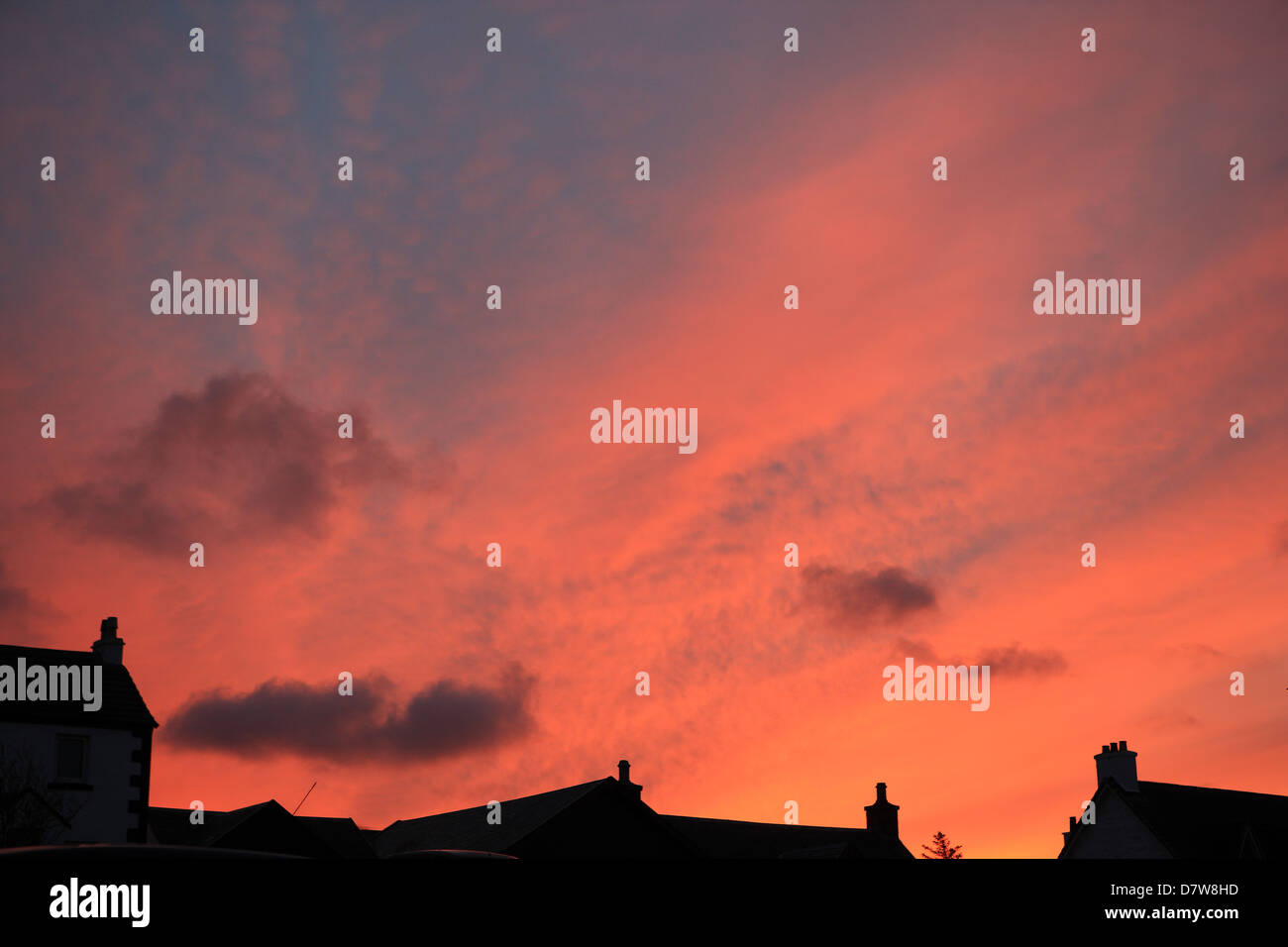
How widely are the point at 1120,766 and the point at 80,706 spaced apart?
4317 cm

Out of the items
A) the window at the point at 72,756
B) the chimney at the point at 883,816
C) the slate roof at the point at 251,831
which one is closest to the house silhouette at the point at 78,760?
the window at the point at 72,756

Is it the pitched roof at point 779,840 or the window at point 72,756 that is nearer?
the window at point 72,756

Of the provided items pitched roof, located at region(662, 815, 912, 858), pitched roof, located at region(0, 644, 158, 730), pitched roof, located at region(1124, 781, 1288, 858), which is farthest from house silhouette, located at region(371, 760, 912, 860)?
pitched roof, located at region(1124, 781, 1288, 858)

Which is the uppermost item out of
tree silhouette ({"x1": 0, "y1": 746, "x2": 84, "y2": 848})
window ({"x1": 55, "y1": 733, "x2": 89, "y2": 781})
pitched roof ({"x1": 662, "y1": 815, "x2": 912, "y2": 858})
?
window ({"x1": 55, "y1": 733, "x2": 89, "y2": 781})

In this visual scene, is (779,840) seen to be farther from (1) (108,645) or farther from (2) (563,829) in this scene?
(1) (108,645)

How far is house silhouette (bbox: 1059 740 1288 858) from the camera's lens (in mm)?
49188

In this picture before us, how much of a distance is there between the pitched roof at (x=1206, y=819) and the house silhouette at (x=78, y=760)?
39.8 metres

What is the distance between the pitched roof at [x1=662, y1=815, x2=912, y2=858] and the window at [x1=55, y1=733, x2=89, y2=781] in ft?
108

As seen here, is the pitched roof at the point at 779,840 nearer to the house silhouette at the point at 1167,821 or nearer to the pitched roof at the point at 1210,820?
the house silhouette at the point at 1167,821

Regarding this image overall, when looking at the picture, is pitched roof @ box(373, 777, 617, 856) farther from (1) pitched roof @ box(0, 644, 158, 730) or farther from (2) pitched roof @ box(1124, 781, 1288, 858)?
(2) pitched roof @ box(1124, 781, 1288, 858)

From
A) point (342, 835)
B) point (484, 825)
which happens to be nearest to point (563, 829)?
point (484, 825)

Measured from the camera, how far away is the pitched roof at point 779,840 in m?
63.4
